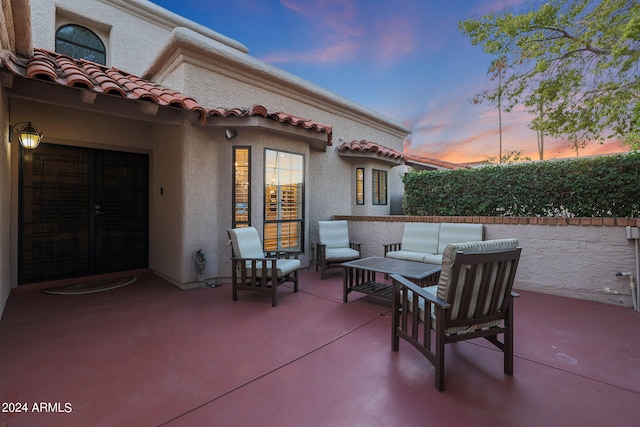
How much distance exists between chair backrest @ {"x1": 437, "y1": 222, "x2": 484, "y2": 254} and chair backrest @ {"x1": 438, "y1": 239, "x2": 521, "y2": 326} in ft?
10.5

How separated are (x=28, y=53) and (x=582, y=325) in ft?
29.1

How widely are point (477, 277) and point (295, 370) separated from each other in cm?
198

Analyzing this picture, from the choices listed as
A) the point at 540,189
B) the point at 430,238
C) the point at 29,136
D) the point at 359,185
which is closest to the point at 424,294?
the point at 430,238

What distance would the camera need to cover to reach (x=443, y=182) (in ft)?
22.9

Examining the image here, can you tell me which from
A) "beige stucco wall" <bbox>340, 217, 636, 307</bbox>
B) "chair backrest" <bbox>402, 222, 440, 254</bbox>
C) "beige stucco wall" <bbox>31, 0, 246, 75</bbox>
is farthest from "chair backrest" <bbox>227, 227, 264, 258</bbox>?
"beige stucco wall" <bbox>31, 0, 246, 75</bbox>

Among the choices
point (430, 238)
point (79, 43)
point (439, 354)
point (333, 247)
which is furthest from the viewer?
point (79, 43)

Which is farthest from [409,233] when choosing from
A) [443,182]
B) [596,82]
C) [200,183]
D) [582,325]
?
[596,82]

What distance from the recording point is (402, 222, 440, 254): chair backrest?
6.21 m

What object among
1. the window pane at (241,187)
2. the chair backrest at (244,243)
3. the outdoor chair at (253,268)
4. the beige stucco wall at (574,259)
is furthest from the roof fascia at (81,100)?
the beige stucco wall at (574,259)

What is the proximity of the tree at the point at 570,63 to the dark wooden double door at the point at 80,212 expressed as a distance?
1089 cm

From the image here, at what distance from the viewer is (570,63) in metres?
7.62

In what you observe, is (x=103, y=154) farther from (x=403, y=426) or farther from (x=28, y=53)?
(x=403, y=426)

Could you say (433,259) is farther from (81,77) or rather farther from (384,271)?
(81,77)

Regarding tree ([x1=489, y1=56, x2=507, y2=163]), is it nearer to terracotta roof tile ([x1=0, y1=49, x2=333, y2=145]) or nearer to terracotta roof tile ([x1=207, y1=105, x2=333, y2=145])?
terracotta roof tile ([x1=207, y1=105, x2=333, y2=145])
